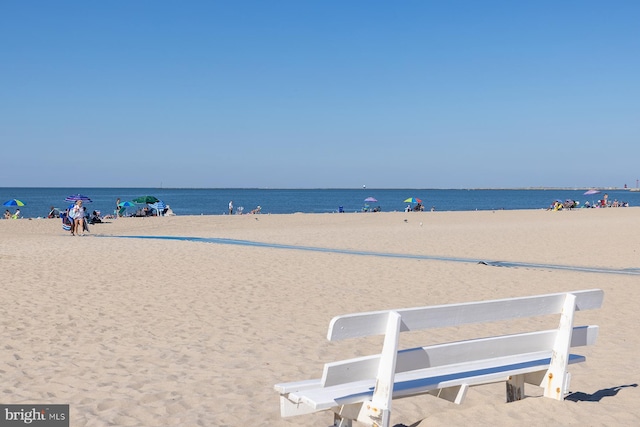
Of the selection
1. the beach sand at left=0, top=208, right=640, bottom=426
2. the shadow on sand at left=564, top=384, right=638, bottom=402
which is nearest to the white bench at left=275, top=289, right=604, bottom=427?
the beach sand at left=0, top=208, right=640, bottom=426

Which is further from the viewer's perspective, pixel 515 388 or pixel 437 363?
pixel 515 388

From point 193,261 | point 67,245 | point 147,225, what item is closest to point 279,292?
point 193,261

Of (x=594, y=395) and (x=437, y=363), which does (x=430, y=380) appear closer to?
(x=437, y=363)

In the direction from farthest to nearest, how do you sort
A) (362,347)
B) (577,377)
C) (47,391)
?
(362,347), (577,377), (47,391)

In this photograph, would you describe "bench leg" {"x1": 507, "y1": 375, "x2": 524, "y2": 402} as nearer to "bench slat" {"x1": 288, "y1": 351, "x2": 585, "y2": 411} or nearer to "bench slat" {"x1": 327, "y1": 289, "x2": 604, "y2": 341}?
"bench slat" {"x1": 288, "y1": 351, "x2": 585, "y2": 411}

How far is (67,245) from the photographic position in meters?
19.6

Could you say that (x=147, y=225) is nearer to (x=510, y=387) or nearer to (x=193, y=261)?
(x=193, y=261)

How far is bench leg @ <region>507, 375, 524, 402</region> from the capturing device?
15.6 ft

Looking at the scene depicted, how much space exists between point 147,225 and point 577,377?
3060 cm

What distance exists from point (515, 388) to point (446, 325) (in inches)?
53.5

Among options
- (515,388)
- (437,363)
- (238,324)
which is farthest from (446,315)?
(238,324)

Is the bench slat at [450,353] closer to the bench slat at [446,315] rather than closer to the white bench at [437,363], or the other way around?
the white bench at [437,363]

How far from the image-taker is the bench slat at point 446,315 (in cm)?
352

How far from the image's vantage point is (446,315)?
3.83 meters
